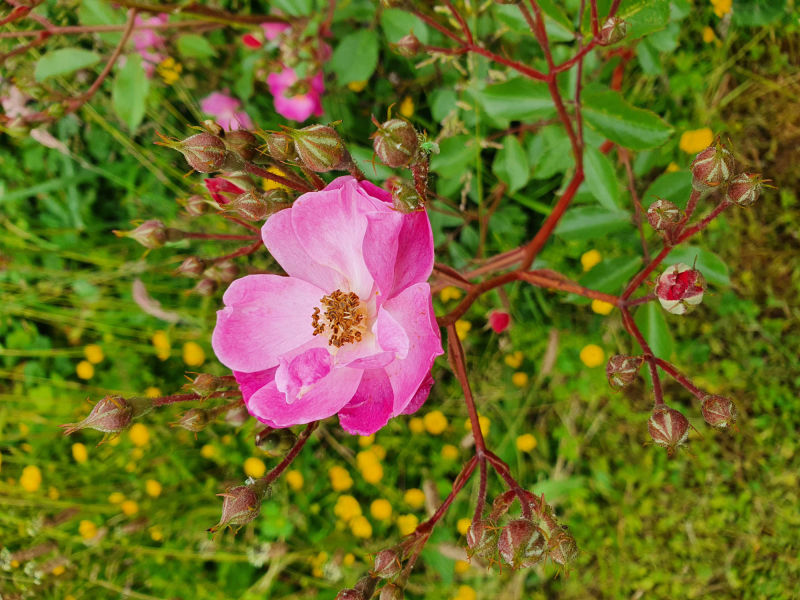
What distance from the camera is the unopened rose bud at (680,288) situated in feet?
3.84

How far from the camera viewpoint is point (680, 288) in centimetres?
119

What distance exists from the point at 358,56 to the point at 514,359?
4.50 ft

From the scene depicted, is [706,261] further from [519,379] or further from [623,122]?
[519,379]

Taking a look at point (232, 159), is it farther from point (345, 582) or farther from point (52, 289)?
point (52, 289)

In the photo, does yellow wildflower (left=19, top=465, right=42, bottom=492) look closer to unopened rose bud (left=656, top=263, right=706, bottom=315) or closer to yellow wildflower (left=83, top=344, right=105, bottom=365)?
yellow wildflower (left=83, top=344, right=105, bottom=365)

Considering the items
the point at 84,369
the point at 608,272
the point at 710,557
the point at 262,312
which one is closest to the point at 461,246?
the point at 608,272

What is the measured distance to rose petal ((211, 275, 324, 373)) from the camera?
126 centimetres

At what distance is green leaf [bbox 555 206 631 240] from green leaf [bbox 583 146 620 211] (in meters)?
0.16

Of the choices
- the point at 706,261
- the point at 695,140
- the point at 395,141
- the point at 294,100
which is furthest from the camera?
the point at 294,100

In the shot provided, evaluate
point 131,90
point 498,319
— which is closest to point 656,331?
point 498,319

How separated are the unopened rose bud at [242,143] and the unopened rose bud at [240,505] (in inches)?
28.1

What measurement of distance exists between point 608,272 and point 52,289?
2584 millimetres

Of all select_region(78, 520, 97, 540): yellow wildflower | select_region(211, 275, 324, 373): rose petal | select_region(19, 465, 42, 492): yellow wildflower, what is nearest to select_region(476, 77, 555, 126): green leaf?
select_region(211, 275, 324, 373): rose petal

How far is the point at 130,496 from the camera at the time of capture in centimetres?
274
